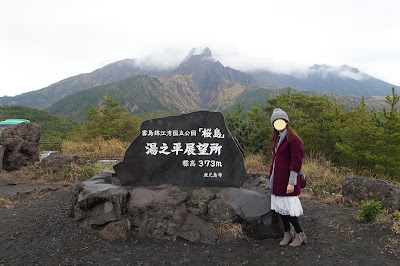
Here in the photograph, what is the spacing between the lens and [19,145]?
866 centimetres

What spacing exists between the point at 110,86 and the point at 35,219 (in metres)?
114

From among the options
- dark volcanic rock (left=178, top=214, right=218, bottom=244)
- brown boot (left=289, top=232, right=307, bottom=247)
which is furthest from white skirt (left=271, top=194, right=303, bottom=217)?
dark volcanic rock (left=178, top=214, right=218, bottom=244)

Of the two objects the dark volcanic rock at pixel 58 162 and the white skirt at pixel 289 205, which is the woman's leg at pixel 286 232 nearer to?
the white skirt at pixel 289 205

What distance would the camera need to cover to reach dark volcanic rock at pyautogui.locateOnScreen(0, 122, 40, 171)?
8516 millimetres

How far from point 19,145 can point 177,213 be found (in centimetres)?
728

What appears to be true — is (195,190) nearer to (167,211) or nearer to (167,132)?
(167,211)

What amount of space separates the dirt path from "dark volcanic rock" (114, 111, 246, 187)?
102cm

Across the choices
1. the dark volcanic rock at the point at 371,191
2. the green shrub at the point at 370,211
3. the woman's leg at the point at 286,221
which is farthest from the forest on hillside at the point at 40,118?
the green shrub at the point at 370,211

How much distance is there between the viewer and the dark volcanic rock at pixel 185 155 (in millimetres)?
4359

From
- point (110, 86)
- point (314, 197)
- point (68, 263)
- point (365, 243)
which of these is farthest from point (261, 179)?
point (110, 86)

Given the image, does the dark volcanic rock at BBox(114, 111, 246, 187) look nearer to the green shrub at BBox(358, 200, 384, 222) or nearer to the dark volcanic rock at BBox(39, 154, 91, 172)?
the green shrub at BBox(358, 200, 384, 222)

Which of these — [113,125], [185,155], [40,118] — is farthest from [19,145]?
[40,118]

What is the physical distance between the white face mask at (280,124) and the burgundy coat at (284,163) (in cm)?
15

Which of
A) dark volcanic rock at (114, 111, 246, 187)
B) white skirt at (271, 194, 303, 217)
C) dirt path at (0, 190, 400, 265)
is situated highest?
dark volcanic rock at (114, 111, 246, 187)
